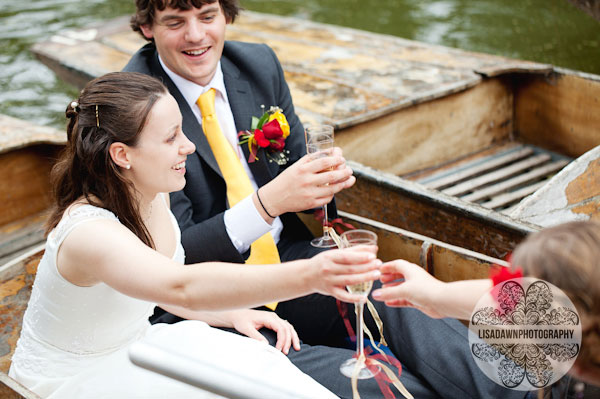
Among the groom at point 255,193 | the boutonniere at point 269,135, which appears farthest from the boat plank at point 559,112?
the boutonniere at point 269,135

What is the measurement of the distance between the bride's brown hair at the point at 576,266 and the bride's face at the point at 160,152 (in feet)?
3.42

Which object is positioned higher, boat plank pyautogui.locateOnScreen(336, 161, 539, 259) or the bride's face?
the bride's face

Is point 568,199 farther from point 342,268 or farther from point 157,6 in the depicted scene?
point 157,6

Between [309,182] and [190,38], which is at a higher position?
[190,38]

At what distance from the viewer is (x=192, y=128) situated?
98.9 inches

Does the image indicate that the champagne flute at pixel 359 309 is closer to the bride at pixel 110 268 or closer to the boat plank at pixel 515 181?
the bride at pixel 110 268

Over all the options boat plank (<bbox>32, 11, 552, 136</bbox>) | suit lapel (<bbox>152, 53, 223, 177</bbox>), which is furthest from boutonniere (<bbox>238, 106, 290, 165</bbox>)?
boat plank (<bbox>32, 11, 552, 136</bbox>)

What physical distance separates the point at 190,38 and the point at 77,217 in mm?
860

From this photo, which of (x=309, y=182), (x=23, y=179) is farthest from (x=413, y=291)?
(x=23, y=179)

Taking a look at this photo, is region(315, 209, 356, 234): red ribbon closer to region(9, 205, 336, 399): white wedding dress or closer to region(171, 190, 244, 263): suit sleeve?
region(171, 190, 244, 263): suit sleeve

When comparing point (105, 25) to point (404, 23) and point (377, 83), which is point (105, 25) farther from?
point (404, 23)

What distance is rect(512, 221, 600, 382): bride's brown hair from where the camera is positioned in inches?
50.9

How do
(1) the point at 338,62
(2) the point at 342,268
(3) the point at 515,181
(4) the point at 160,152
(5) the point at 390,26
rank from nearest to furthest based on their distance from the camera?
(2) the point at 342,268 < (4) the point at 160,152 < (3) the point at 515,181 < (1) the point at 338,62 < (5) the point at 390,26
